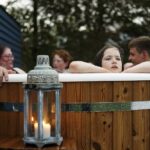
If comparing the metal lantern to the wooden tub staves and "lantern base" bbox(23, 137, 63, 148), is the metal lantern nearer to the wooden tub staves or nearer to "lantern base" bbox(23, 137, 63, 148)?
"lantern base" bbox(23, 137, 63, 148)

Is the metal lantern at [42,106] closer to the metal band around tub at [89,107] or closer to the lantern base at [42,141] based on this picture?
the lantern base at [42,141]

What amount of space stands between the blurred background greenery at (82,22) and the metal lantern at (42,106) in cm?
1334

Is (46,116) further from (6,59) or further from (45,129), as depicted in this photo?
(6,59)

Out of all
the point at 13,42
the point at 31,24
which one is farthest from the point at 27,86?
the point at 31,24

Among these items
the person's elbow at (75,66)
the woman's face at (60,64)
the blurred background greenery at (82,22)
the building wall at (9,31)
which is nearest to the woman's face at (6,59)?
the woman's face at (60,64)

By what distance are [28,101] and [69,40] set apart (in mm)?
13939

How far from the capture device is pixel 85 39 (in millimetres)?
17078

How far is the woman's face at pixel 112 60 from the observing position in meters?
3.93

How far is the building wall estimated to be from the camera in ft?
27.0

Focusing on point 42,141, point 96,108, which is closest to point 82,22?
point 96,108

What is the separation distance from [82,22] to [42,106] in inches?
577

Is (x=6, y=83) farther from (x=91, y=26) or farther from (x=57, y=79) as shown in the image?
(x=91, y=26)

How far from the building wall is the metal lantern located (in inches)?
195

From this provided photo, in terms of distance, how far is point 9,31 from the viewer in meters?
9.30
